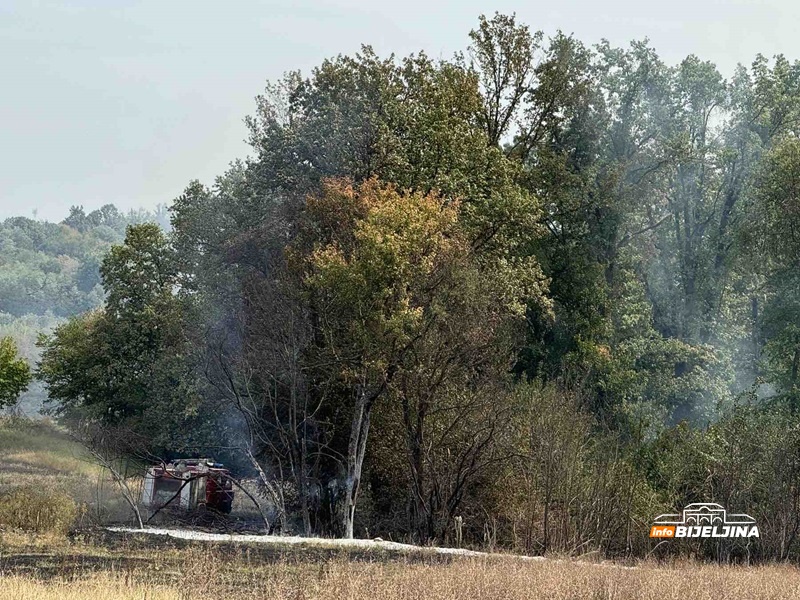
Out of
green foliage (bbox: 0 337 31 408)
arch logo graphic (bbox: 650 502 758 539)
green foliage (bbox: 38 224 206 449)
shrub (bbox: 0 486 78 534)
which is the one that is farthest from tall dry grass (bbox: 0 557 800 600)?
green foliage (bbox: 0 337 31 408)

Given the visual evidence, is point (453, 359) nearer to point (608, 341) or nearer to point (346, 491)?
point (346, 491)

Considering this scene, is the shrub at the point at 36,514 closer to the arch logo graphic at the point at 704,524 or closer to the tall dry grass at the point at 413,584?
the tall dry grass at the point at 413,584

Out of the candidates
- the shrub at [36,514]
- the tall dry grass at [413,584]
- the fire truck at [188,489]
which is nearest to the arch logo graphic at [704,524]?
the tall dry grass at [413,584]

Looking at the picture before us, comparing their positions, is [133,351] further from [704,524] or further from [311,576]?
[311,576]

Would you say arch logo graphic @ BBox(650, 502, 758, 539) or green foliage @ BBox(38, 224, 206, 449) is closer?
arch logo graphic @ BBox(650, 502, 758, 539)

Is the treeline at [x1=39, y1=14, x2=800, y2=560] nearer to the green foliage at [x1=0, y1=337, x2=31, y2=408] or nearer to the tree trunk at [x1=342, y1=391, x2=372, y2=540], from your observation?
the tree trunk at [x1=342, y1=391, x2=372, y2=540]

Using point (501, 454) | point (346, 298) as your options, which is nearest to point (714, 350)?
point (501, 454)

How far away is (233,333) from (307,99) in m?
9.66

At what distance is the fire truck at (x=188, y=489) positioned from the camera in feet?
122

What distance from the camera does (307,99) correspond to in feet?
135

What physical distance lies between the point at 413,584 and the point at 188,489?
74.3 ft

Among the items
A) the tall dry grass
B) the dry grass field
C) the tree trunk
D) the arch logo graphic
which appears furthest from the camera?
the tree trunk

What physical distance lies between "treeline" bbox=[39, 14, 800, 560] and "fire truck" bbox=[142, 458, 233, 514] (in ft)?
5.56

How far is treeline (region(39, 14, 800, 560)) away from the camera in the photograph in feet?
99.5
